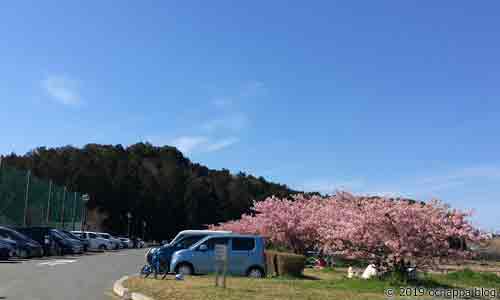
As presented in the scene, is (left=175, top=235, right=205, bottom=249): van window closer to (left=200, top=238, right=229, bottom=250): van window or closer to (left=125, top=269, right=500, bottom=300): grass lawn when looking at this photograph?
(left=200, top=238, right=229, bottom=250): van window

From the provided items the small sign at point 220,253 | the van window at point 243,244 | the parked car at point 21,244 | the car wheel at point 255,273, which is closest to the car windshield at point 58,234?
the parked car at point 21,244

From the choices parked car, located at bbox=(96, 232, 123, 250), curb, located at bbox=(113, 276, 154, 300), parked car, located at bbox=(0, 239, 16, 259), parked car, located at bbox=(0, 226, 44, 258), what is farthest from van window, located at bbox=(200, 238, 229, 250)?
parked car, located at bbox=(96, 232, 123, 250)

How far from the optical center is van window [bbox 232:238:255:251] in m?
22.1

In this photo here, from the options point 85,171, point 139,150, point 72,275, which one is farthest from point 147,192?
point 72,275

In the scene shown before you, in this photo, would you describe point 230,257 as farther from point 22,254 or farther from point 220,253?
point 22,254

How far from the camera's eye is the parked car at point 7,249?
96.4 feet

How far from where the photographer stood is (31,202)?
2020 inches

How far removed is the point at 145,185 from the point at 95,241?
50805mm

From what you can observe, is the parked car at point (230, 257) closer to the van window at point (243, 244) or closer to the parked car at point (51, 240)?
the van window at point (243, 244)

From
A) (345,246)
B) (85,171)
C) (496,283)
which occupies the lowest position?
(496,283)

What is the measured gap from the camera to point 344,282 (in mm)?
18250

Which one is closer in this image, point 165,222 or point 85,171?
point 85,171

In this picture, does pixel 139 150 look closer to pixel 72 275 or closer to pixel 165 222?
pixel 165 222

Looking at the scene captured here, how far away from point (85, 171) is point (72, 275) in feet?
245
